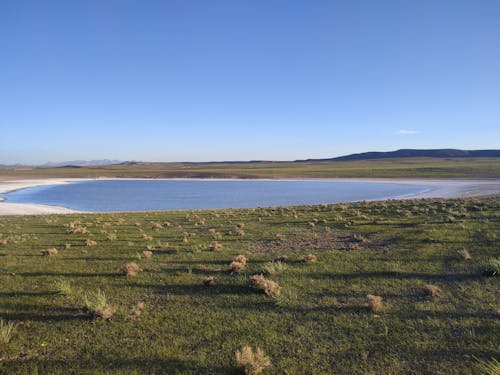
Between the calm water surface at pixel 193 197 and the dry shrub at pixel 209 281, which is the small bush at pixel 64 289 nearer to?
the dry shrub at pixel 209 281

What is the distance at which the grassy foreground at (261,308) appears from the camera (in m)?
5.18

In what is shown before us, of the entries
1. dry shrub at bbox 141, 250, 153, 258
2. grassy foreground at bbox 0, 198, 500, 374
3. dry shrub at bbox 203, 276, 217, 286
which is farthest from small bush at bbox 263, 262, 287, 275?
dry shrub at bbox 141, 250, 153, 258

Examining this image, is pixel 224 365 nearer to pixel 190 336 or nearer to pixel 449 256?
pixel 190 336

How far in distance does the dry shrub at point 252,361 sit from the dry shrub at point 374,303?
289 cm

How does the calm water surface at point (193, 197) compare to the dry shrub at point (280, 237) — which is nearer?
the dry shrub at point (280, 237)

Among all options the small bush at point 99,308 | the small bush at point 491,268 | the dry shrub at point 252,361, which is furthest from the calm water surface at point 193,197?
the dry shrub at point 252,361

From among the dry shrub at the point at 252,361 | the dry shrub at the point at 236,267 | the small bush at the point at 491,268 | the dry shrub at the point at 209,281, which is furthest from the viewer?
the dry shrub at the point at 236,267

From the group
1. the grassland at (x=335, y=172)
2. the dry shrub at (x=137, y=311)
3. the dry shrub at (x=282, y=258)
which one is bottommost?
the dry shrub at (x=282, y=258)

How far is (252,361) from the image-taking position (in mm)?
4859

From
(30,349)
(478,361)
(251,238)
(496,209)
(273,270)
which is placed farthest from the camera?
(496,209)

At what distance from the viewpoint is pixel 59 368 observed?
5.01 meters

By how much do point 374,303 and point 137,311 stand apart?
5.08 m

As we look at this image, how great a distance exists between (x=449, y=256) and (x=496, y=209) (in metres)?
15.2

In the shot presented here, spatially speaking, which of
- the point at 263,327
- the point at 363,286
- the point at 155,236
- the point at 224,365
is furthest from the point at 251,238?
the point at 224,365
